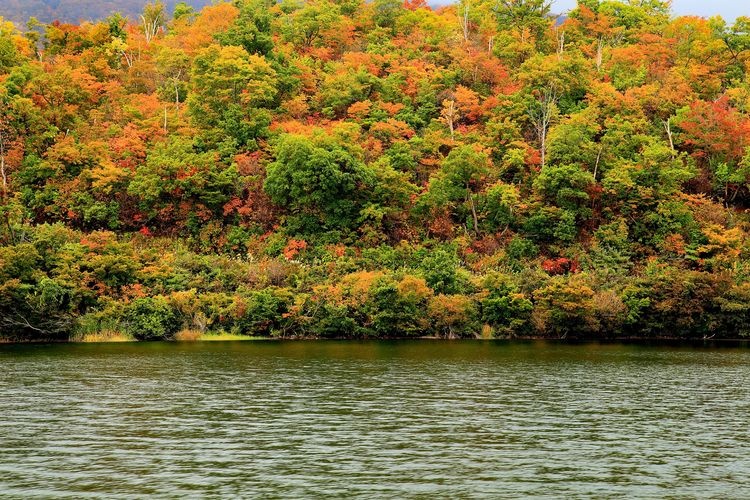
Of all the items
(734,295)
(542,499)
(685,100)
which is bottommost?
(542,499)

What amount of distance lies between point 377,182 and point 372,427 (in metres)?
47.4

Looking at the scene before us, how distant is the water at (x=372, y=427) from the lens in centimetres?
1952

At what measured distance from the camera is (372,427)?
1041 inches

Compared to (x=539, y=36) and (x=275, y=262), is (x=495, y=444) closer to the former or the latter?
(x=275, y=262)

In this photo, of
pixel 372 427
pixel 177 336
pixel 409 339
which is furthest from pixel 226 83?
pixel 372 427

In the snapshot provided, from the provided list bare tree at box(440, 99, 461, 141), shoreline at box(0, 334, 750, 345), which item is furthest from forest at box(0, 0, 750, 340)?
bare tree at box(440, 99, 461, 141)

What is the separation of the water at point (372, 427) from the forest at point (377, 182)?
50.5 feet

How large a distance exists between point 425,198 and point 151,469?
53.8 meters

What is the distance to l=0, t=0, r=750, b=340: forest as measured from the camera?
61969 mm

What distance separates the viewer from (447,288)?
63.7m

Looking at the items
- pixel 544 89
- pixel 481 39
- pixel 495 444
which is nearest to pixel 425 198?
pixel 544 89

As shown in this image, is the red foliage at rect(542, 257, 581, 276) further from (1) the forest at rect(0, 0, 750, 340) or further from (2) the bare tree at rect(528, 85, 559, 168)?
(2) the bare tree at rect(528, 85, 559, 168)

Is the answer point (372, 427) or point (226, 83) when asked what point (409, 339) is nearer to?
point (226, 83)

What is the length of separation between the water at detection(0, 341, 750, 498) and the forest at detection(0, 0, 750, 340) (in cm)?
1538
